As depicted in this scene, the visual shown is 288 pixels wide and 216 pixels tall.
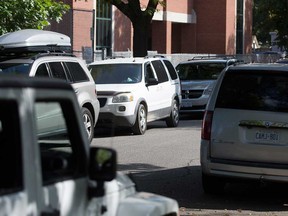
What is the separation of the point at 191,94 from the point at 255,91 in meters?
12.6

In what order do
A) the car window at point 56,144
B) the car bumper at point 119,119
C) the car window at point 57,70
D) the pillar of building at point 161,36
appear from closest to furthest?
the car window at point 56,144 < the car window at point 57,70 < the car bumper at point 119,119 < the pillar of building at point 161,36

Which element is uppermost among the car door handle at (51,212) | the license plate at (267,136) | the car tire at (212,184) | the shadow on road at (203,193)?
the car door handle at (51,212)

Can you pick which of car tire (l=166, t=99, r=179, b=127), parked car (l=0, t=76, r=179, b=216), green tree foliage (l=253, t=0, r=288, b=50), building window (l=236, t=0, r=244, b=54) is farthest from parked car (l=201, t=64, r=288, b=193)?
building window (l=236, t=0, r=244, b=54)

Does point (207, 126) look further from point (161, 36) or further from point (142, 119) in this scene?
point (161, 36)

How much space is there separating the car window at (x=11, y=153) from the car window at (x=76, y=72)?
10463 mm

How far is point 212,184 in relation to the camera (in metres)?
9.26

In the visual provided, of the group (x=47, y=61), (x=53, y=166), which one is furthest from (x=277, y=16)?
(x=53, y=166)

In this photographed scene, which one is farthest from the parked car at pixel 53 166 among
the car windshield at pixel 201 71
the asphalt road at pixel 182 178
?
the car windshield at pixel 201 71

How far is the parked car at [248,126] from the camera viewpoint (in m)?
8.47

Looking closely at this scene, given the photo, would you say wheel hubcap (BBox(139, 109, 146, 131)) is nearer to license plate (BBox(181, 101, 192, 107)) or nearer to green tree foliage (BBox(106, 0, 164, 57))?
license plate (BBox(181, 101, 192, 107))

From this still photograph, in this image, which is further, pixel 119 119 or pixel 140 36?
pixel 140 36

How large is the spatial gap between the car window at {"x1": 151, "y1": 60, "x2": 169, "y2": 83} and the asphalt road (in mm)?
1563

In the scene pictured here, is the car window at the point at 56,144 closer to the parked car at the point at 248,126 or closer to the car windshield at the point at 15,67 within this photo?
the parked car at the point at 248,126

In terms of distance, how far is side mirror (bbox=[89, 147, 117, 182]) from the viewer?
12.4 feet
